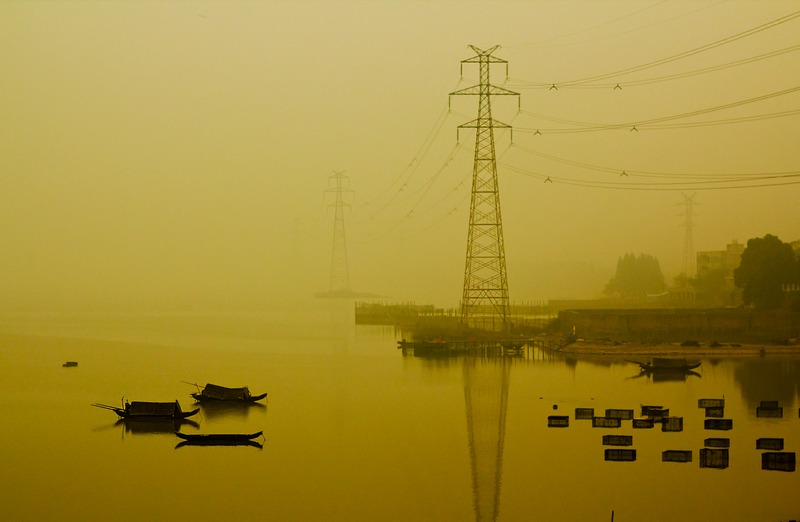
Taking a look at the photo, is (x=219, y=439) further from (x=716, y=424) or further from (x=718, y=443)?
(x=716, y=424)

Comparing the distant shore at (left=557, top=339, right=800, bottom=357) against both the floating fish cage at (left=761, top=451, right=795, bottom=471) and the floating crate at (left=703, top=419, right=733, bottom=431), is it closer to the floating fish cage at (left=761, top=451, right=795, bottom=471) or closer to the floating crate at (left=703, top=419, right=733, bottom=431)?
the floating crate at (left=703, top=419, right=733, bottom=431)

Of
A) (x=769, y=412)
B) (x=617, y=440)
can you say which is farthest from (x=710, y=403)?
(x=617, y=440)

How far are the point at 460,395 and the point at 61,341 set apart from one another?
4610 cm

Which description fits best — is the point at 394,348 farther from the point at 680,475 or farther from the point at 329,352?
the point at 680,475

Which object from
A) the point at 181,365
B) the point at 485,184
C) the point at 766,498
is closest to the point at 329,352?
the point at 181,365

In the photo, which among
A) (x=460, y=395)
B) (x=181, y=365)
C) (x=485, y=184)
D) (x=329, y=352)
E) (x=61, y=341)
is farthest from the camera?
(x=61, y=341)

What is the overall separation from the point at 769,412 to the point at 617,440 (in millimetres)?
8113

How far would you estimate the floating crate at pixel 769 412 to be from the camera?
2961 cm

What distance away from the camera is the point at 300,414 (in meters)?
32.3

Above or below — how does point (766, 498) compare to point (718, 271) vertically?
below

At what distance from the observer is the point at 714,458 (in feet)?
73.5

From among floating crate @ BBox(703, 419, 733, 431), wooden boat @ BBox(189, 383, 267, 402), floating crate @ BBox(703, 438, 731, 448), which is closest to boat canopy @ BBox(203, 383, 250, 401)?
wooden boat @ BBox(189, 383, 267, 402)

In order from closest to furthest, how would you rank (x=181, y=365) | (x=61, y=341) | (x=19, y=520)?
(x=19, y=520) < (x=181, y=365) < (x=61, y=341)

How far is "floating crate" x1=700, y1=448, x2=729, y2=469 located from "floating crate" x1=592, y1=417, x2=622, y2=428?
4.86 metres
